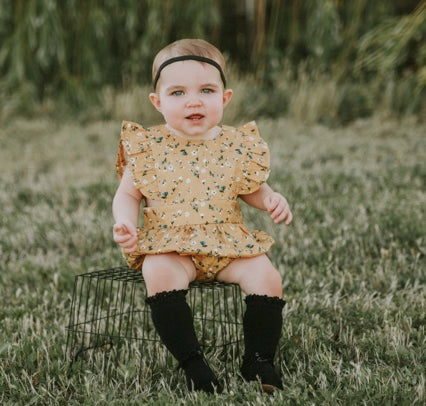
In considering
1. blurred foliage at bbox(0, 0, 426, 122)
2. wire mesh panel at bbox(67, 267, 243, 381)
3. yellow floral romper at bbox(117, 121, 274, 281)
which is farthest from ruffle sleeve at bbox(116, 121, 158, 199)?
blurred foliage at bbox(0, 0, 426, 122)

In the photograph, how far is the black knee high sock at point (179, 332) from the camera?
7.95ft

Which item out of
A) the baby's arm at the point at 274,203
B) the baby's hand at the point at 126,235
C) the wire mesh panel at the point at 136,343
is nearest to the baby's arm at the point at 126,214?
the baby's hand at the point at 126,235

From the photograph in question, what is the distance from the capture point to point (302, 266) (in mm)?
3869

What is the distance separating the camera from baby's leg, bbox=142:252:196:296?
248 cm

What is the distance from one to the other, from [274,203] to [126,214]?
54cm

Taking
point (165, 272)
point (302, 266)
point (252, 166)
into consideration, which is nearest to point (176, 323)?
point (165, 272)

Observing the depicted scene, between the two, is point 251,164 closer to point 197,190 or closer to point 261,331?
point 197,190

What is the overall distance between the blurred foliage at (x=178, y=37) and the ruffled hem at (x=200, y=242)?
644 centimetres

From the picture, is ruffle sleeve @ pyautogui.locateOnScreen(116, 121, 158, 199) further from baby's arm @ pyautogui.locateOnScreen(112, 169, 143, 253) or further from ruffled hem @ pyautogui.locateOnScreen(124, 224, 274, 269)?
ruffled hem @ pyautogui.locateOnScreen(124, 224, 274, 269)

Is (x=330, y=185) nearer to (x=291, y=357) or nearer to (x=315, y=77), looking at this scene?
(x=291, y=357)

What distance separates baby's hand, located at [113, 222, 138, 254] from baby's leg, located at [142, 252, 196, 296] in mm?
91

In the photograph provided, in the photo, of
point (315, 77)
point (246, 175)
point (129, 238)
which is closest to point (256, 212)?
point (246, 175)

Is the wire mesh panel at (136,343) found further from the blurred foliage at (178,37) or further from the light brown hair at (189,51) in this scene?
the blurred foliage at (178,37)

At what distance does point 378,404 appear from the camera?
2.24 metres
